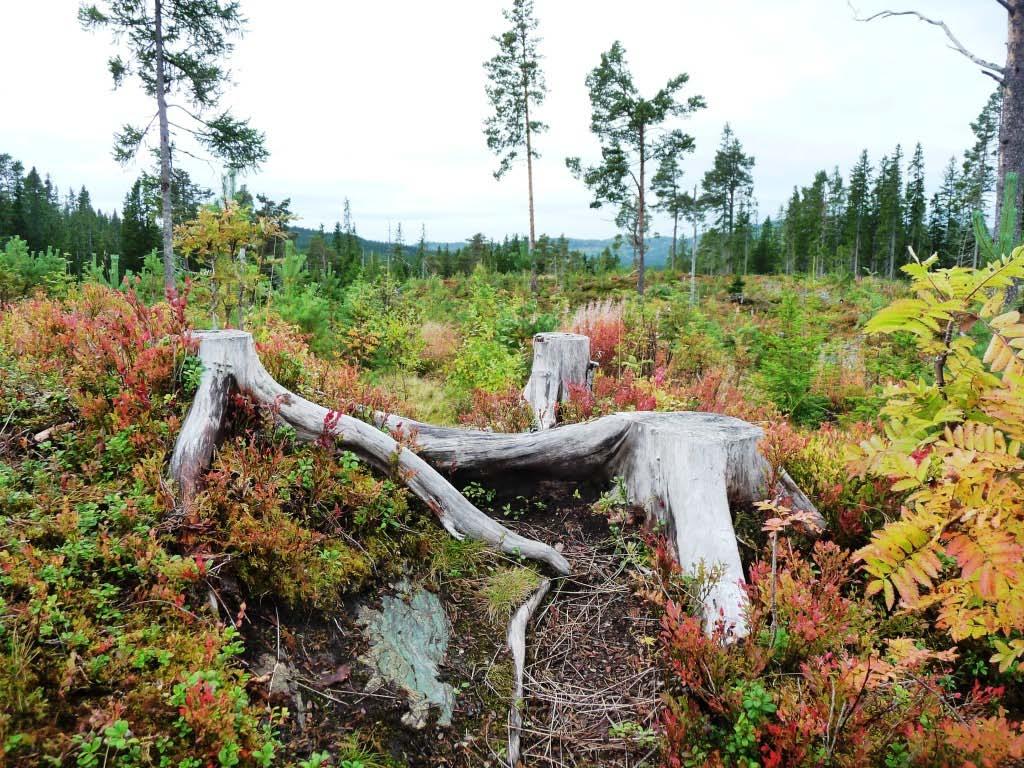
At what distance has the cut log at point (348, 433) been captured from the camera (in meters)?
3.52

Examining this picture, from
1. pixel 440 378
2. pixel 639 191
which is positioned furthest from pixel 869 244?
pixel 440 378

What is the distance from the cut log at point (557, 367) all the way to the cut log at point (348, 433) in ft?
7.20

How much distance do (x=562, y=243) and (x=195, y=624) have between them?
45133 millimetres

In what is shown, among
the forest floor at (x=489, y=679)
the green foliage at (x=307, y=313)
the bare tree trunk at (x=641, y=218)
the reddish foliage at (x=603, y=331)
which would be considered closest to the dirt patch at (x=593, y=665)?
the forest floor at (x=489, y=679)

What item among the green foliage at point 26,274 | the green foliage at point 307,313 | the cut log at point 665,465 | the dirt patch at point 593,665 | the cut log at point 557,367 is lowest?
the dirt patch at point 593,665

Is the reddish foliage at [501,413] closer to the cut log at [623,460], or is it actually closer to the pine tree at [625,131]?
the cut log at [623,460]

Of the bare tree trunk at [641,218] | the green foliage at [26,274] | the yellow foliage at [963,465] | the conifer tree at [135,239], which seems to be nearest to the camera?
the yellow foliage at [963,465]

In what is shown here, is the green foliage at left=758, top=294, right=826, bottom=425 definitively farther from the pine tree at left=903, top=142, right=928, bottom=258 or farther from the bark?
the pine tree at left=903, top=142, right=928, bottom=258

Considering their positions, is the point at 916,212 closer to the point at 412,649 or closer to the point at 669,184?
the point at 669,184

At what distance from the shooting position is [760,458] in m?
3.83

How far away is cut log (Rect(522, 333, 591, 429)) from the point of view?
5.80 meters

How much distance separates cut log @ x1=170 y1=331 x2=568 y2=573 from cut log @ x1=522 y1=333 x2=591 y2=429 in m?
2.19

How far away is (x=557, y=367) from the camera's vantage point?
5840 millimetres

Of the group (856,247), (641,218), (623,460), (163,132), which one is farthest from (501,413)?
(856,247)
